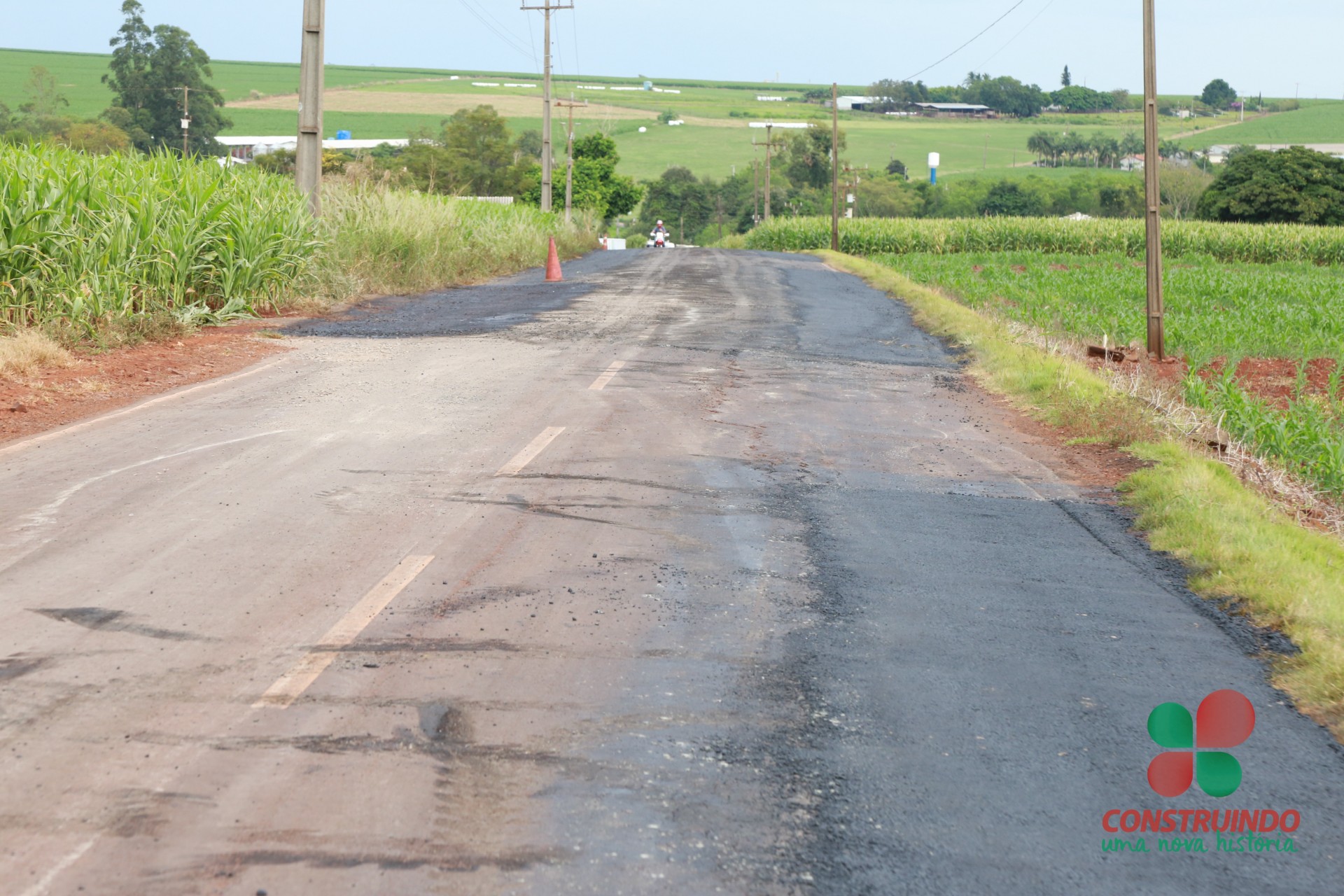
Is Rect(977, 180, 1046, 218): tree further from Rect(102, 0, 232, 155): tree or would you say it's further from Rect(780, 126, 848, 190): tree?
Rect(102, 0, 232, 155): tree

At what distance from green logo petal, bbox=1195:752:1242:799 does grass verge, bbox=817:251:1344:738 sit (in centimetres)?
58

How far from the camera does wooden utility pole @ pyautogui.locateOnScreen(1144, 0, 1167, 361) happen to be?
674 inches

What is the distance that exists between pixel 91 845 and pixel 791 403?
30.0ft

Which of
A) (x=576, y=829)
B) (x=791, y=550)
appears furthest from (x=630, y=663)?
(x=791, y=550)

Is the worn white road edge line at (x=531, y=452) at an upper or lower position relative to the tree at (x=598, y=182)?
lower

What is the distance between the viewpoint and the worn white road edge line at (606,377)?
1246 cm

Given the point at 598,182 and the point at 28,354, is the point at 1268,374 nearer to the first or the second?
the point at 28,354

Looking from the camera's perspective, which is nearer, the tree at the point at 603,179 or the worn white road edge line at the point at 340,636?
the worn white road edge line at the point at 340,636

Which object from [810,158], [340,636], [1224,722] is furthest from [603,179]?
[1224,722]

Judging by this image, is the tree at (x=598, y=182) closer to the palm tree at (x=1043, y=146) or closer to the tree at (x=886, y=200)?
the tree at (x=886, y=200)

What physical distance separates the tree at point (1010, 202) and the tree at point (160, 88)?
2840 inches

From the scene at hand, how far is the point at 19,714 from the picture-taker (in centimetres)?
454

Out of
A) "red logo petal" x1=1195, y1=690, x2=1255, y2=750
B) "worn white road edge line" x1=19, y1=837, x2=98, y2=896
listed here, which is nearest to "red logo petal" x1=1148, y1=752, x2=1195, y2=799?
"red logo petal" x1=1195, y1=690, x2=1255, y2=750

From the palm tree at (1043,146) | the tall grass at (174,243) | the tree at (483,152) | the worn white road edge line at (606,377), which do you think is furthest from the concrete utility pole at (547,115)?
the palm tree at (1043,146)
